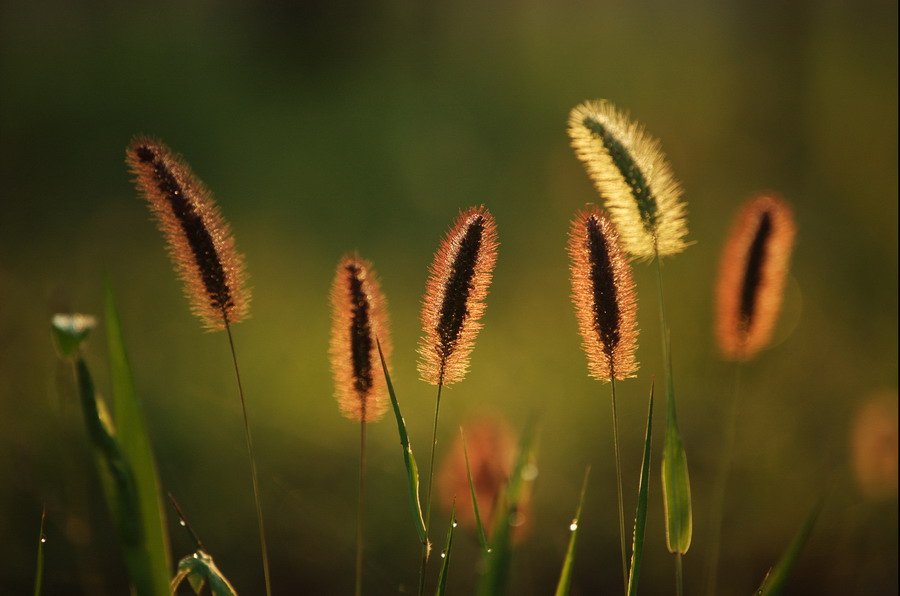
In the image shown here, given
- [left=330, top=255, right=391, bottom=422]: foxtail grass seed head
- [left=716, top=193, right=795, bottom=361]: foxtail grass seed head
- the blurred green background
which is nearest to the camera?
[left=330, top=255, right=391, bottom=422]: foxtail grass seed head

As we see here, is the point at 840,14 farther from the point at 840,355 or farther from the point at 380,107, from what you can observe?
the point at 380,107

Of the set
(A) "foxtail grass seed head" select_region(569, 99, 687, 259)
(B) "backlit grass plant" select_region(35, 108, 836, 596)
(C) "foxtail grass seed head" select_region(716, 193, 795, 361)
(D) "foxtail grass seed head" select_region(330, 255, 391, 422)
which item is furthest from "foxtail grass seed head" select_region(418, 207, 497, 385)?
(C) "foxtail grass seed head" select_region(716, 193, 795, 361)

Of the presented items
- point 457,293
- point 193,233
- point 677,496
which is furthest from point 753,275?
point 193,233

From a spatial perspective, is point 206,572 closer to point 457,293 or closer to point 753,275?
point 457,293

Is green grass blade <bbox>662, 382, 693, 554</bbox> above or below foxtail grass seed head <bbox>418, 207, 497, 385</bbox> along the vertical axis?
below

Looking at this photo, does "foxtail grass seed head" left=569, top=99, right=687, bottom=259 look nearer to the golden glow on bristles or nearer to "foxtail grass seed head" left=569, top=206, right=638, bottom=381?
"foxtail grass seed head" left=569, top=206, right=638, bottom=381

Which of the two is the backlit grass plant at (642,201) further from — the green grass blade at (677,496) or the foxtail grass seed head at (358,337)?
the foxtail grass seed head at (358,337)
